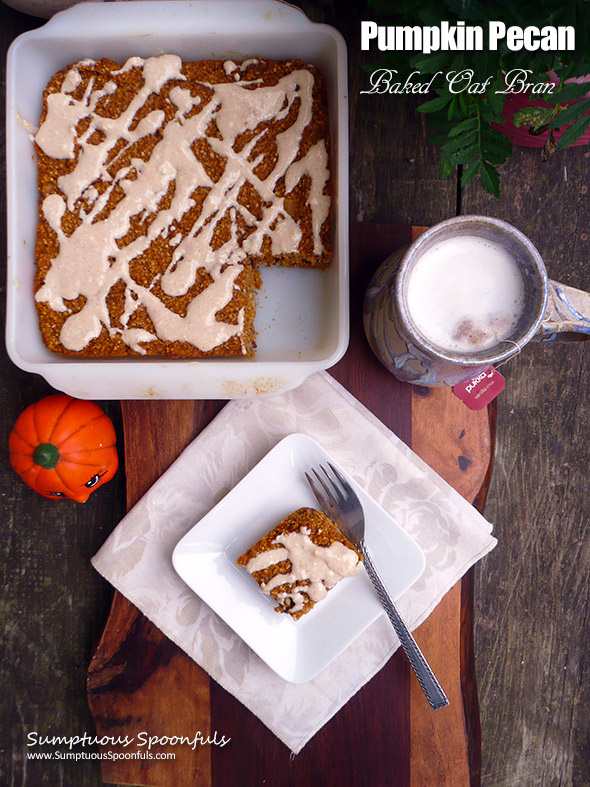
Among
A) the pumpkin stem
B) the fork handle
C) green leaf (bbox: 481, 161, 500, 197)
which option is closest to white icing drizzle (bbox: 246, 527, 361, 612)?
the fork handle

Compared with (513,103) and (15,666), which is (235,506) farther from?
(513,103)

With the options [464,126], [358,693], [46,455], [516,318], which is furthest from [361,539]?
[464,126]

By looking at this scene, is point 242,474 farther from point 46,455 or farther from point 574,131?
point 574,131

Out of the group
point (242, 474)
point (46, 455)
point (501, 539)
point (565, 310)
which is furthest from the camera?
point (501, 539)

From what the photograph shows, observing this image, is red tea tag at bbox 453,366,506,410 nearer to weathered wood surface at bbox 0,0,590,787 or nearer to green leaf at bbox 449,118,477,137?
weathered wood surface at bbox 0,0,590,787

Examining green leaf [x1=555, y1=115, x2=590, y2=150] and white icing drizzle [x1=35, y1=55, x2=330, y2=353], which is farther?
white icing drizzle [x1=35, y1=55, x2=330, y2=353]

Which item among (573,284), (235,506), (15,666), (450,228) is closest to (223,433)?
(235,506)
